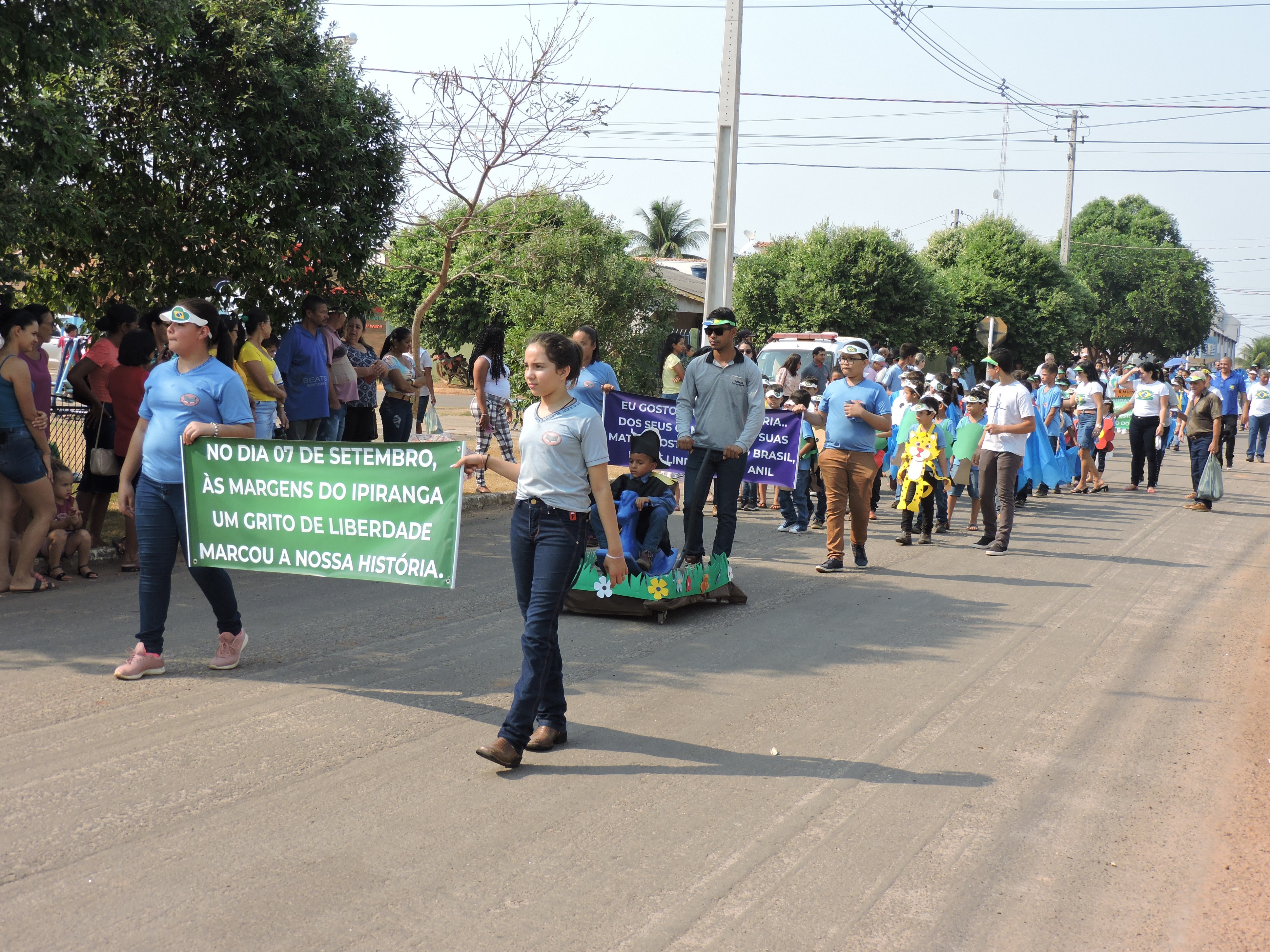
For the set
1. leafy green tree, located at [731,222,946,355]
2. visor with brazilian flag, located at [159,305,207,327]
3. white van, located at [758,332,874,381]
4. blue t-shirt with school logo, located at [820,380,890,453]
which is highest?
leafy green tree, located at [731,222,946,355]

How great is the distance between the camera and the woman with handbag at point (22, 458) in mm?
7828

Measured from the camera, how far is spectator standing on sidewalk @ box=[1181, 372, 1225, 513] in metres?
16.5

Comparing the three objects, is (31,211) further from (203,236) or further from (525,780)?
(525,780)

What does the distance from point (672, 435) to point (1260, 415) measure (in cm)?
1959

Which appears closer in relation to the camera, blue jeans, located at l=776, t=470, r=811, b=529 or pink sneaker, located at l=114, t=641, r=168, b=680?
pink sneaker, located at l=114, t=641, r=168, b=680

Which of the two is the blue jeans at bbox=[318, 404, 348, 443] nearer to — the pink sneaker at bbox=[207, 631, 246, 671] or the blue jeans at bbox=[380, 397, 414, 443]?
the blue jeans at bbox=[380, 397, 414, 443]

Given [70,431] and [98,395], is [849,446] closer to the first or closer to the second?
[98,395]

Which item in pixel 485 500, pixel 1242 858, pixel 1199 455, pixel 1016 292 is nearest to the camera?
pixel 1242 858

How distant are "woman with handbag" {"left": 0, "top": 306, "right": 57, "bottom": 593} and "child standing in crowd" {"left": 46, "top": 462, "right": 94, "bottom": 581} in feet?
0.76

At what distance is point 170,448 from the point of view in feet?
20.1

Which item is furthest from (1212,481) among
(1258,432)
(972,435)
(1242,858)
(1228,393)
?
(1242,858)

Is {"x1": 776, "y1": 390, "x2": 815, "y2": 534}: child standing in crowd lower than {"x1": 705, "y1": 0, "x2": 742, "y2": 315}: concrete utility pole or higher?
lower

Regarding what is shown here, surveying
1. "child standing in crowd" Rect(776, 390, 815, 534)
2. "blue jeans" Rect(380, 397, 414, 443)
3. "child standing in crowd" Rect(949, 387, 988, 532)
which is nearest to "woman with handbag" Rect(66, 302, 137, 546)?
"blue jeans" Rect(380, 397, 414, 443)

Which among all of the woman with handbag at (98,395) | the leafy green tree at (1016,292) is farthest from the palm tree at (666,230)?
the woman with handbag at (98,395)
